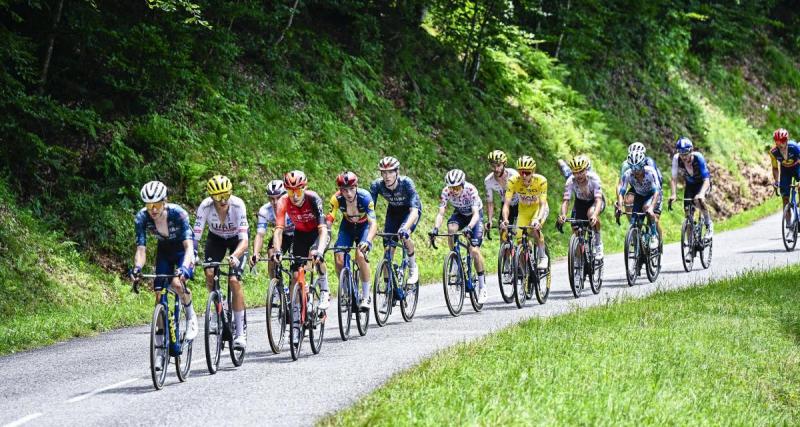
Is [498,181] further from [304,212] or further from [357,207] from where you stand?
[304,212]

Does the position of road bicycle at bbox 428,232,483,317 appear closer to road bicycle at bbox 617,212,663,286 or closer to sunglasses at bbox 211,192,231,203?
road bicycle at bbox 617,212,663,286

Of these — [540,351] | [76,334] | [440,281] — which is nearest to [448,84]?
[440,281]

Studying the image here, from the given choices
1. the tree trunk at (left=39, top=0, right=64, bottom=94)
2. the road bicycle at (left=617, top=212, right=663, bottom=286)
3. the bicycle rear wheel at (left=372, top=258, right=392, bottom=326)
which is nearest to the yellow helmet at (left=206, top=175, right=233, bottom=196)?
the bicycle rear wheel at (left=372, top=258, right=392, bottom=326)

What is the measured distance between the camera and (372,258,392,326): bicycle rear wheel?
14.9m

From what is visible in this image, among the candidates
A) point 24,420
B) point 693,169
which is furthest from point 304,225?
point 693,169

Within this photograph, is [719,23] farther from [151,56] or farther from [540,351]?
[540,351]

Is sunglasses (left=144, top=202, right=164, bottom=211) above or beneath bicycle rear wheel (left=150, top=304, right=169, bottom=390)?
above

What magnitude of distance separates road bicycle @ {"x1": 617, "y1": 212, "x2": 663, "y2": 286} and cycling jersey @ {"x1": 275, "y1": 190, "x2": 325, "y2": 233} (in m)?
7.01

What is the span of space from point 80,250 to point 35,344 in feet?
14.6

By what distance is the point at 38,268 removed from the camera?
697 inches

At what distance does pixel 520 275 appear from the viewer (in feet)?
56.7

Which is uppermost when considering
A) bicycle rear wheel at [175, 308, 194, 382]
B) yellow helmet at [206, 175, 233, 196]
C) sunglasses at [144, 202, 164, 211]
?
yellow helmet at [206, 175, 233, 196]

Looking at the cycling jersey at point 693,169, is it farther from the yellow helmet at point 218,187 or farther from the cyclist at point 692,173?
the yellow helmet at point 218,187

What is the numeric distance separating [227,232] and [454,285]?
176 inches
